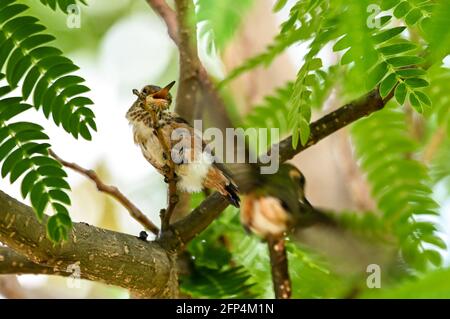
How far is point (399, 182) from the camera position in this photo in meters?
1.46

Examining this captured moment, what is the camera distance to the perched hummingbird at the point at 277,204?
107 centimetres

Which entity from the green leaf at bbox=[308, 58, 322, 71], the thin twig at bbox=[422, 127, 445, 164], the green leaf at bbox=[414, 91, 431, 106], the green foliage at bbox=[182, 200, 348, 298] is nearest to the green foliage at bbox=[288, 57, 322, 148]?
the green leaf at bbox=[308, 58, 322, 71]

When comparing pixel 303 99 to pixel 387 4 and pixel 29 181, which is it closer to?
pixel 387 4

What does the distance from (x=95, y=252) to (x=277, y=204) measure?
325mm

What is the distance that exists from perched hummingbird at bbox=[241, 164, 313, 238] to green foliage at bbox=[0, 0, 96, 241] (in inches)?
16.7

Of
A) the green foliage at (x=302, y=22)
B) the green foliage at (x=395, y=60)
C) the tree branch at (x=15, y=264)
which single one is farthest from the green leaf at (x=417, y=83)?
the tree branch at (x=15, y=264)

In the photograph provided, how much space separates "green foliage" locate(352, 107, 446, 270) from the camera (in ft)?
3.90

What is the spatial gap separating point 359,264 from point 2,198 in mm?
517

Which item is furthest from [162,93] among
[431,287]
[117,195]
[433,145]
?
[433,145]

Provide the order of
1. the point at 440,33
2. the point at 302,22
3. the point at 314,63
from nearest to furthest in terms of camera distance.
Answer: the point at 440,33, the point at 314,63, the point at 302,22

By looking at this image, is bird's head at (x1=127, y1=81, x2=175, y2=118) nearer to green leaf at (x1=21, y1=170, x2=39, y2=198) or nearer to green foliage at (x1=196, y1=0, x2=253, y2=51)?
green leaf at (x1=21, y1=170, x2=39, y2=198)

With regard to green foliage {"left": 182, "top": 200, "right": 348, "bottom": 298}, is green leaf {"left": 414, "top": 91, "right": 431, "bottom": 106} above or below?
below

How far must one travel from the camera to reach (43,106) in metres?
0.71
